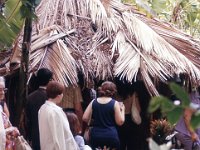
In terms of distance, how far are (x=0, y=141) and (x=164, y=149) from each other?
403 centimetres

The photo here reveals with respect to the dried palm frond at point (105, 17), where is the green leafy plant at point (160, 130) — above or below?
below

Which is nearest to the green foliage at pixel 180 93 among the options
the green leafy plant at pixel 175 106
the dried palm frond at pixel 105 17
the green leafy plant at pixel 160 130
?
the green leafy plant at pixel 175 106

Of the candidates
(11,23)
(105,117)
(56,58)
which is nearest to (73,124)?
(105,117)

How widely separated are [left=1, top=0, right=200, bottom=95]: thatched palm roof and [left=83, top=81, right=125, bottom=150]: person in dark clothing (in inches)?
35.0

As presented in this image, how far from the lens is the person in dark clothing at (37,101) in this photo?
560 centimetres

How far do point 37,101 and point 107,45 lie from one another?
7.38 ft

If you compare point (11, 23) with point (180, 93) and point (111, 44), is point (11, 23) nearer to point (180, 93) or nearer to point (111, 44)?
point (111, 44)

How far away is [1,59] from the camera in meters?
7.45

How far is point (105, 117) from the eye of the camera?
6.04 metres

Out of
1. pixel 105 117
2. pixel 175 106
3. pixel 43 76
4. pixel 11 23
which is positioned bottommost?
pixel 105 117

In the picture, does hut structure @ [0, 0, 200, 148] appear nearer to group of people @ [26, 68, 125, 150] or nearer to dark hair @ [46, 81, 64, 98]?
group of people @ [26, 68, 125, 150]

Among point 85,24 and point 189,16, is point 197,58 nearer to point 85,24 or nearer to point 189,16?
point 85,24

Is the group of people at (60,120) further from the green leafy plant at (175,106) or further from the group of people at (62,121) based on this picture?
the green leafy plant at (175,106)

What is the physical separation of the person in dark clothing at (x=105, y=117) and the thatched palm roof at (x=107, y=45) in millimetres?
889
